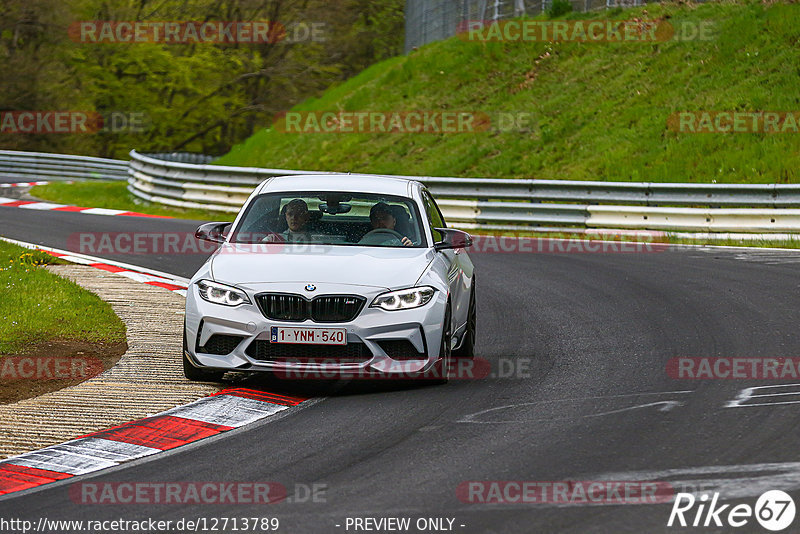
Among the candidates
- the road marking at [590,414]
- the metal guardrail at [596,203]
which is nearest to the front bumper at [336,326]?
the road marking at [590,414]

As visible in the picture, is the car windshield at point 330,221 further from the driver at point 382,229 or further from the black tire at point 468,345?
the black tire at point 468,345

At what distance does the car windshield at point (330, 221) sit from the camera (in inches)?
369

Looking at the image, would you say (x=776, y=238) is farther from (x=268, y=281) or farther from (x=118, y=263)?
(x=268, y=281)

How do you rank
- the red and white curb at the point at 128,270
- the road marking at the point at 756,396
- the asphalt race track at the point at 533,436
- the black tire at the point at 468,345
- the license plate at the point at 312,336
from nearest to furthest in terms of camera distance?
the asphalt race track at the point at 533,436 < the road marking at the point at 756,396 < the license plate at the point at 312,336 < the black tire at the point at 468,345 < the red and white curb at the point at 128,270

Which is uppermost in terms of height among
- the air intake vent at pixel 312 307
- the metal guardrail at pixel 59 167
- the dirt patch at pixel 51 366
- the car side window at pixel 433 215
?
the metal guardrail at pixel 59 167

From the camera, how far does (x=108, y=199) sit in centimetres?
2992

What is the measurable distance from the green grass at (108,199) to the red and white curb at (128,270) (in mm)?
7498

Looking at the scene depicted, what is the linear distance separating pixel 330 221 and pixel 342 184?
0.43 meters

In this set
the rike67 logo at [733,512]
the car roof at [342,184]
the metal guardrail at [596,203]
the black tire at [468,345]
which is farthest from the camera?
the metal guardrail at [596,203]

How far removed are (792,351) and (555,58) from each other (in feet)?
79.8

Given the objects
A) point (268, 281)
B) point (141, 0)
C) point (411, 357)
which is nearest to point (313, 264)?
point (268, 281)

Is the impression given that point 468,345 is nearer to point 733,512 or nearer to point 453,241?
point 453,241

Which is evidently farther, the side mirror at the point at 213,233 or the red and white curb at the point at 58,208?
the red and white curb at the point at 58,208

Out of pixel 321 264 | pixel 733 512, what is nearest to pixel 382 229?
pixel 321 264
